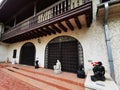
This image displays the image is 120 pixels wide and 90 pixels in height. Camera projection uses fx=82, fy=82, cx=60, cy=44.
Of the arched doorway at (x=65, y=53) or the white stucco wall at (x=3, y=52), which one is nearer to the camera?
the arched doorway at (x=65, y=53)

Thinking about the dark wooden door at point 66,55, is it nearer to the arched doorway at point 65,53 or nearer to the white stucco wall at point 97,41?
the arched doorway at point 65,53

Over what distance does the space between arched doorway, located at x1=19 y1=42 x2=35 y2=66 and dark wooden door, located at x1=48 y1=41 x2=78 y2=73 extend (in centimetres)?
221

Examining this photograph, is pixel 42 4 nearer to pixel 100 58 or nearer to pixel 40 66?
pixel 40 66

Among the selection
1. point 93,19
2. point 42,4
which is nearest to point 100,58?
point 93,19

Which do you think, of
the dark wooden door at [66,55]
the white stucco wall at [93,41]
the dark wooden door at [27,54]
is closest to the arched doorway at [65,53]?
the dark wooden door at [66,55]

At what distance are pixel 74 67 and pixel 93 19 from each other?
272 cm

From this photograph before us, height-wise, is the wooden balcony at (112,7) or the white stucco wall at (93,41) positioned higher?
the wooden balcony at (112,7)

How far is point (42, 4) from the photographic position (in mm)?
6852

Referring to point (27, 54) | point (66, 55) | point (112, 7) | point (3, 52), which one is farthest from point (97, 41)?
point (3, 52)

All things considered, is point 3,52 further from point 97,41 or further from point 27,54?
point 97,41

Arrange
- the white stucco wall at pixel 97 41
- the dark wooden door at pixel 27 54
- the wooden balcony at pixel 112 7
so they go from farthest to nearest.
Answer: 1. the dark wooden door at pixel 27 54
2. the white stucco wall at pixel 97 41
3. the wooden balcony at pixel 112 7

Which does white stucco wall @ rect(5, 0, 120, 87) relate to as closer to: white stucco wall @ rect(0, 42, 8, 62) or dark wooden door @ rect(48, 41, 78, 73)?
dark wooden door @ rect(48, 41, 78, 73)

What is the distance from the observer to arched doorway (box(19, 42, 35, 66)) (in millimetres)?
7220

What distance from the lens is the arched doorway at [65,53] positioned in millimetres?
4539
